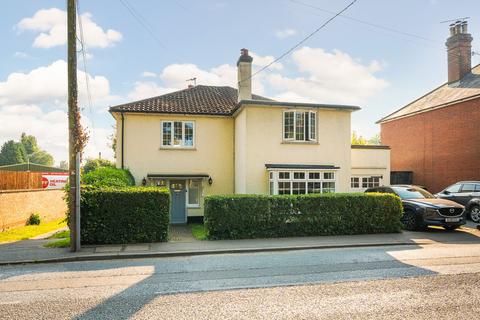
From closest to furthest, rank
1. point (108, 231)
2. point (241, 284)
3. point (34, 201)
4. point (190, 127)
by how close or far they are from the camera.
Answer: point (241, 284), point (108, 231), point (190, 127), point (34, 201)

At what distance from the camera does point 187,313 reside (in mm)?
5195

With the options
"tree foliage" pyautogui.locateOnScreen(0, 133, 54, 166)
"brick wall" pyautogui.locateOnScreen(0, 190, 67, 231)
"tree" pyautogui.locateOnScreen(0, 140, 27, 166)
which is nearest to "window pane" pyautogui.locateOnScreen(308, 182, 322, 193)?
"brick wall" pyautogui.locateOnScreen(0, 190, 67, 231)

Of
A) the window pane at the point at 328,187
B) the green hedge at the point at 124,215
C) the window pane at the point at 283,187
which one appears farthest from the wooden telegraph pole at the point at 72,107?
the window pane at the point at 328,187

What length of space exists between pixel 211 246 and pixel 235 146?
8.48 metres

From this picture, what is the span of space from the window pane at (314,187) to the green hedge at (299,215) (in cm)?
345

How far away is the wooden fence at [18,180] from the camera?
16783 millimetres

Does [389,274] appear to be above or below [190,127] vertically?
below

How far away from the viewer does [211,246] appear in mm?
10469

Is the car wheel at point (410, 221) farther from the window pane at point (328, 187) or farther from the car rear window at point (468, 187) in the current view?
the car rear window at point (468, 187)

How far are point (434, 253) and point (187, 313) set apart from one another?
7445mm

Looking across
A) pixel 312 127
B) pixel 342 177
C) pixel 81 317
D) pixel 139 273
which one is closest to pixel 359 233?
pixel 342 177

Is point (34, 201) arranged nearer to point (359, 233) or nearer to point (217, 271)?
point (217, 271)

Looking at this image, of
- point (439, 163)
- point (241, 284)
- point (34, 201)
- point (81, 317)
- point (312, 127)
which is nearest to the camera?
point (81, 317)

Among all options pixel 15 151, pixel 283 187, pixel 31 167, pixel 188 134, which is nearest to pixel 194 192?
pixel 188 134
